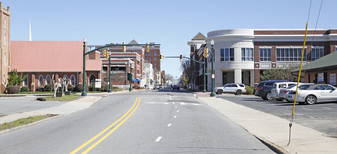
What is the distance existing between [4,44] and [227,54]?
38882mm

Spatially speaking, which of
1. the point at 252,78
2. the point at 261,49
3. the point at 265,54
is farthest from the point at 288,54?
the point at 252,78

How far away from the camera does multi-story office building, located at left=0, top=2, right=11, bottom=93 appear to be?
2382 inches

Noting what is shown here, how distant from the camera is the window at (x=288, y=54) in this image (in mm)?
64000

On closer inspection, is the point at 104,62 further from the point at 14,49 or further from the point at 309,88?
the point at 309,88

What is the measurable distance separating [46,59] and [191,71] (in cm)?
3536

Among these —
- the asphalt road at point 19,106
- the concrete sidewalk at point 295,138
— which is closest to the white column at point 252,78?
the asphalt road at point 19,106

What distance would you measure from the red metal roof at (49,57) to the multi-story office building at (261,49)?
27737mm

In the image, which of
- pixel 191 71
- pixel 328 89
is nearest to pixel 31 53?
pixel 191 71

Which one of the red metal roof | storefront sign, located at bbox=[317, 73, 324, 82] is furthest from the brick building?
storefront sign, located at bbox=[317, 73, 324, 82]

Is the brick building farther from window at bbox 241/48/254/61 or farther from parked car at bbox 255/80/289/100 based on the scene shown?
parked car at bbox 255/80/289/100

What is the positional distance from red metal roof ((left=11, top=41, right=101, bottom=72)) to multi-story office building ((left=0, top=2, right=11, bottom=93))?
935 cm

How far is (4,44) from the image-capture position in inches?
2447

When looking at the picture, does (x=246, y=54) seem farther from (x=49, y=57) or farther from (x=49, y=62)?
(x=49, y=57)

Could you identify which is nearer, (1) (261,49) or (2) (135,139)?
(2) (135,139)
